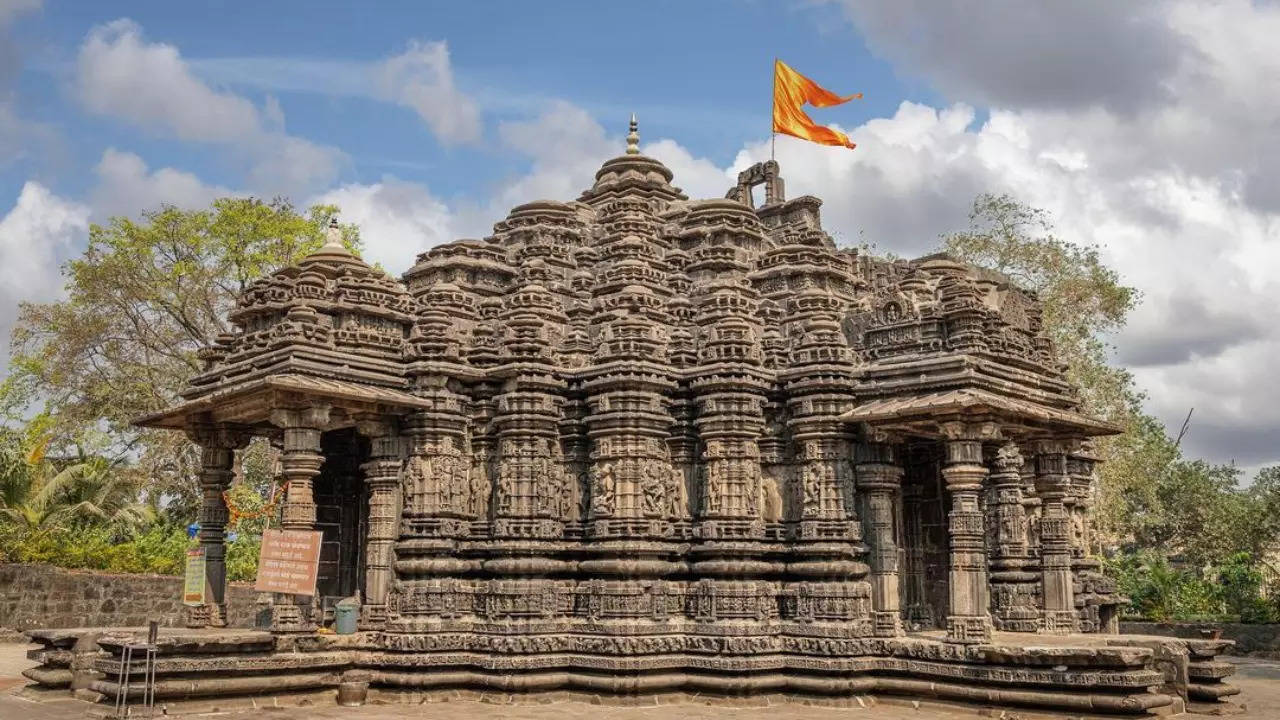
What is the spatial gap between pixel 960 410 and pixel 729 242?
5856 mm

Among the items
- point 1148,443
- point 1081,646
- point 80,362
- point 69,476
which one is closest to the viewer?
point 1081,646

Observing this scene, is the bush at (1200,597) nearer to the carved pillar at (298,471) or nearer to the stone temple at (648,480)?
the stone temple at (648,480)

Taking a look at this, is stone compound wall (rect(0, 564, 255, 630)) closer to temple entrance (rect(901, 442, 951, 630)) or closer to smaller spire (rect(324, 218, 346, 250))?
smaller spire (rect(324, 218, 346, 250))

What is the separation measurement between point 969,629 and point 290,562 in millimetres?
8824

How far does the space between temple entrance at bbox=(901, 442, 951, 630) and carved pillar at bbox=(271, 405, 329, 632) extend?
29.6 feet

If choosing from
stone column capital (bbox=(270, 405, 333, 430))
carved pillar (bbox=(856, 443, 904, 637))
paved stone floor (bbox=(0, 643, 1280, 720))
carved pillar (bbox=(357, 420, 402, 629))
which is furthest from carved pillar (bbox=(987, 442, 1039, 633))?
stone column capital (bbox=(270, 405, 333, 430))

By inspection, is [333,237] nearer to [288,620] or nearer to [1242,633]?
[288,620]

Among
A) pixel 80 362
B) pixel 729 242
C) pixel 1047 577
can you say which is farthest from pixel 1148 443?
pixel 80 362

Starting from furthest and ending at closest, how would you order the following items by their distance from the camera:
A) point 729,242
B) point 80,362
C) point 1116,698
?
point 80,362, point 729,242, point 1116,698

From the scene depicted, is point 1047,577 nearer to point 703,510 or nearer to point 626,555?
point 703,510

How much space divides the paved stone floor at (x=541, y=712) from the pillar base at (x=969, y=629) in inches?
35.8

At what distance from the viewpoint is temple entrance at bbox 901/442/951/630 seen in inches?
662

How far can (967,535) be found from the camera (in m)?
14.0

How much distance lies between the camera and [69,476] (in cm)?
2575
